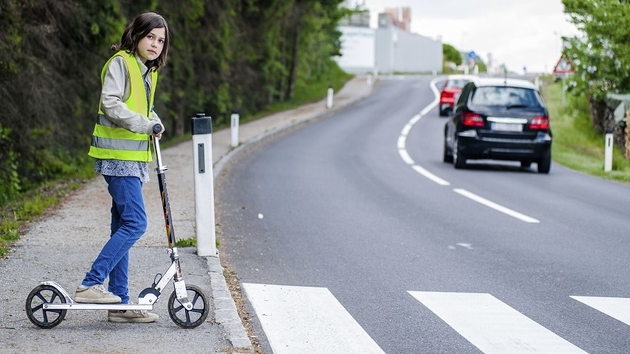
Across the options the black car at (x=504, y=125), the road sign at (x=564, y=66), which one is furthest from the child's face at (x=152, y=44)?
the road sign at (x=564, y=66)

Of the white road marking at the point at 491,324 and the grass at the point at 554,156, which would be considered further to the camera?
the grass at the point at 554,156

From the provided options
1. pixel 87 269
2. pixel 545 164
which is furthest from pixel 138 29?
pixel 545 164

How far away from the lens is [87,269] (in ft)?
25.7

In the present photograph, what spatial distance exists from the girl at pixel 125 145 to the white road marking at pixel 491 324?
201cm

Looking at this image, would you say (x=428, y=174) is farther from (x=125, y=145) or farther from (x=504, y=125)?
(x=125, y=145)

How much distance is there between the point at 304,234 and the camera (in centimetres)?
1105

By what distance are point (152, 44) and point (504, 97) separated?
14.6m

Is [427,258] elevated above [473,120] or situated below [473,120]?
below

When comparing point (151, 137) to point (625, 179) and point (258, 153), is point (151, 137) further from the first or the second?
point (258, 153)

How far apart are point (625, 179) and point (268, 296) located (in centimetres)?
1361

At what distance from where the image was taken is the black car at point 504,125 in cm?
1973

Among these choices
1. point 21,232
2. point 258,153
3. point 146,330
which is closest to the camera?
point 146,330

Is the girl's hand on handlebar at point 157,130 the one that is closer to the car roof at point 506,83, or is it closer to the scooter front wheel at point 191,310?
the scooter front wheel at point 191,310

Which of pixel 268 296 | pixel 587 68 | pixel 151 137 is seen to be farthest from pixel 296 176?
pixel 587 68
